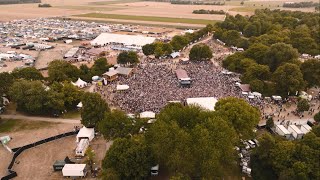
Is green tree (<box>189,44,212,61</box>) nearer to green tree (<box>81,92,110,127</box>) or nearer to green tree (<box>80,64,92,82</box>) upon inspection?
green tree (<box>80,64,92,82</box>)

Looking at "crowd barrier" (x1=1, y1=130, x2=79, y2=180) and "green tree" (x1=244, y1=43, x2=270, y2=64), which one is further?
"green tree" (x1=244, y1=43, x2=270, y2=64)

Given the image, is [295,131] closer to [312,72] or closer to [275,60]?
[312,72]

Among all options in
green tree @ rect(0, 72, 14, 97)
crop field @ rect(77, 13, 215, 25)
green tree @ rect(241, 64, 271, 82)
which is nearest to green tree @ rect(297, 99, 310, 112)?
green tree @ rect(241, 64, 271, 82)

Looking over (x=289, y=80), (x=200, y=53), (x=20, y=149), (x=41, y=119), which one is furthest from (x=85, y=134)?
(x=200, y=53)

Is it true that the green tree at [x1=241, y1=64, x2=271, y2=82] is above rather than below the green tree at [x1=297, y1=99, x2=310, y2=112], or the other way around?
above

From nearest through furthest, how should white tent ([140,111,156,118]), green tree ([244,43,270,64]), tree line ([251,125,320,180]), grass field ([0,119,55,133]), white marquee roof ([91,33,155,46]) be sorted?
A: tree line ([251,125,320,180]) → white tent ([140,111,156,118]) → grass field ([0,119,55,133]) → green tree ([244,43,270,64]) → white marquee roof ([91,33,155,46])

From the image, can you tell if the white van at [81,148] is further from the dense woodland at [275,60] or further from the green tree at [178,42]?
the green tree at [178,42]
